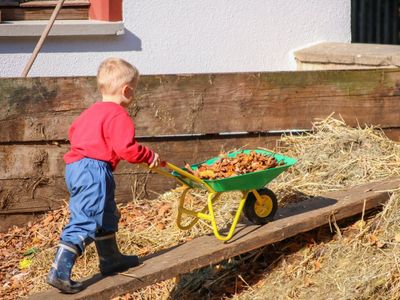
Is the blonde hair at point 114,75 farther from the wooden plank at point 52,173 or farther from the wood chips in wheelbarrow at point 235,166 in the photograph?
the wooden plank at point 52,173

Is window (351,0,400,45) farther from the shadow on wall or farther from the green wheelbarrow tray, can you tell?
the green wheelbarrow tray

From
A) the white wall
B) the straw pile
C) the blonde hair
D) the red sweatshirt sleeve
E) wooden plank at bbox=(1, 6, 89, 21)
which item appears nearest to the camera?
the red sweatshirt sleeve

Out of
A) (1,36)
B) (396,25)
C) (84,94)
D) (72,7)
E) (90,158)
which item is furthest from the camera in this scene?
(396,25)

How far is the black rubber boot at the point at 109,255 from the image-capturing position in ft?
16.5

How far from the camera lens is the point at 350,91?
6.91 meters

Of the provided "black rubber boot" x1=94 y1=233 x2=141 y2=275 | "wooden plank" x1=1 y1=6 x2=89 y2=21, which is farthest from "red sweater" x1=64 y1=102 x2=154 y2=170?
"wooden plank" x1=1 y1=6 x2=89 y2=21

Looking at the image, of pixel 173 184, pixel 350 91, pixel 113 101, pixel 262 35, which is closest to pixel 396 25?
pixel 262 35

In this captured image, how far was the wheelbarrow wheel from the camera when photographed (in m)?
5.50

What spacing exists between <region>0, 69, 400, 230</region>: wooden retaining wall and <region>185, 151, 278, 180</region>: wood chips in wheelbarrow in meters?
1.20

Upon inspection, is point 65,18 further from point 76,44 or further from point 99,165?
point 99,165

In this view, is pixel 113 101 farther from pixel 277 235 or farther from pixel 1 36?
pixel 1 36

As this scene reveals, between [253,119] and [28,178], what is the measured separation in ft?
5.51

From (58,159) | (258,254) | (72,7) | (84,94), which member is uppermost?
(72,7)

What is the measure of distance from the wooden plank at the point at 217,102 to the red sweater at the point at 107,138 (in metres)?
1.59
